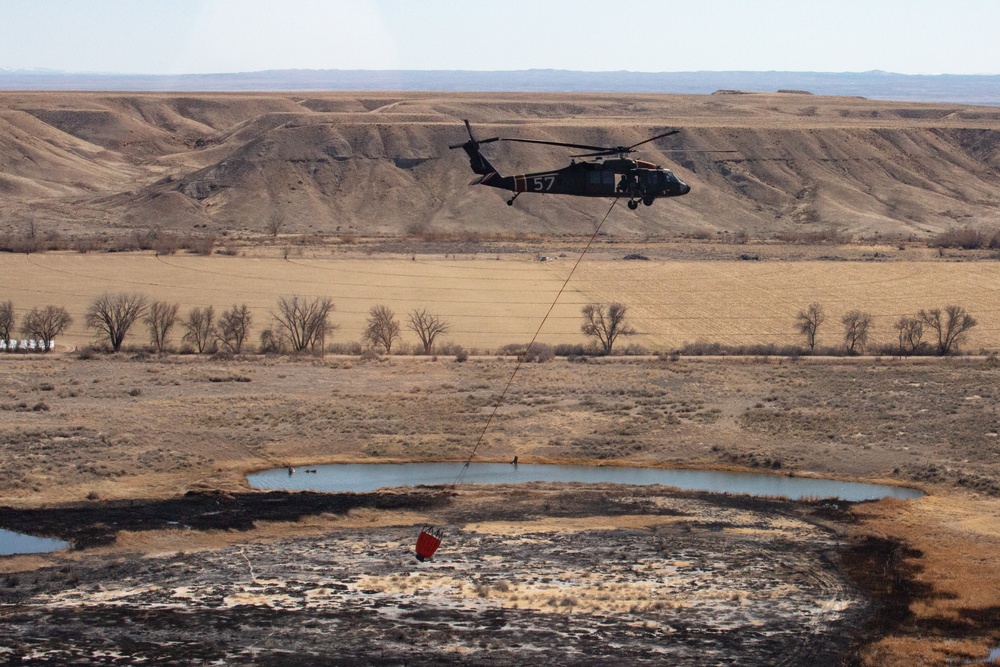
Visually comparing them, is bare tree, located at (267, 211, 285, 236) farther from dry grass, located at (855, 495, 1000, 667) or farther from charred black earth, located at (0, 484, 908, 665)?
dry grass, located at (855, 495, 1000, 667)

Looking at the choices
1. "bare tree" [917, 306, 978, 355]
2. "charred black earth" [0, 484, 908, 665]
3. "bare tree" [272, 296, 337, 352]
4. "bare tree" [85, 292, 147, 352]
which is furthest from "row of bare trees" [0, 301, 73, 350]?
"bare tree" [917, 306, 978, 355]

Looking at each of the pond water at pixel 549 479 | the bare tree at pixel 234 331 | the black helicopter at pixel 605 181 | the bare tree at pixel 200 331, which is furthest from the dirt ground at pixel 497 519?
the black helicopter at pixel 605 181

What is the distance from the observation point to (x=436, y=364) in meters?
70.1

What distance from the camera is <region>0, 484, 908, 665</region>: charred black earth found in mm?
35000

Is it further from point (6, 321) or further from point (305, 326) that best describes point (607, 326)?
point (6, 321)

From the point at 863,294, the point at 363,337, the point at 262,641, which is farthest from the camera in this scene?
the point at 863,294

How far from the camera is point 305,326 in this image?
247 ft

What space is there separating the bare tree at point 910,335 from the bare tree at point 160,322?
137 ft

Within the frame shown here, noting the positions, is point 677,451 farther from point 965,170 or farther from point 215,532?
point 965,170

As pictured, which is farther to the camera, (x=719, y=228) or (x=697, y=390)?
(x=719, y=228)

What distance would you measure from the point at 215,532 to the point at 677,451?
20679 mm

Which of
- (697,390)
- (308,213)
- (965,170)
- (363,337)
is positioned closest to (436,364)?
(363,337)

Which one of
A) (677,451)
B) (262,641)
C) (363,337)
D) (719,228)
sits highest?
(719,228)

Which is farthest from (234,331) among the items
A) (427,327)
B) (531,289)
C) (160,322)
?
(531,289)
